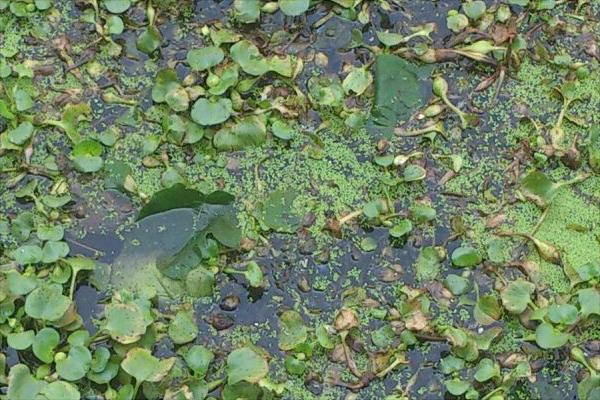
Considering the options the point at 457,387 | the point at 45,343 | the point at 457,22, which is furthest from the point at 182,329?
the point at 457,22

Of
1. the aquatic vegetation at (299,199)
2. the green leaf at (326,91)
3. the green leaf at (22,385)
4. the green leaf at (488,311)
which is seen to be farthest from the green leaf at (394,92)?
the green leaf at (22,385)

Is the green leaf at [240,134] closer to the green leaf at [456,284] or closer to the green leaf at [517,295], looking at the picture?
the green leaf at [456,284]

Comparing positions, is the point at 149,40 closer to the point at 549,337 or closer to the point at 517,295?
the point at 517,295

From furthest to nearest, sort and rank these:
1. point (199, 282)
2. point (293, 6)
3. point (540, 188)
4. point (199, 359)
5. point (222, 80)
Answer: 1. point (293, 6)
2. point (222, 80)
3. point (540, 188)
4. point (199, 282)
5. point (199, 359)

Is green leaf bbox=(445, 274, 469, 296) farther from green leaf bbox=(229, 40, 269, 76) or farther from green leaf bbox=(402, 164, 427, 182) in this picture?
green leaf bbox=(229, 40, 269, 76)

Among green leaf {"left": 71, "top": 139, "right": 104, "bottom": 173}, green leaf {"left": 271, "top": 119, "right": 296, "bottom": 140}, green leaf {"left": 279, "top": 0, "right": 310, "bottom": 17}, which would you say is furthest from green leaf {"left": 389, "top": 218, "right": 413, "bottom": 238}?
green leaf {"left": 71, "top": 139, "right": 104, "bottom": 173}
